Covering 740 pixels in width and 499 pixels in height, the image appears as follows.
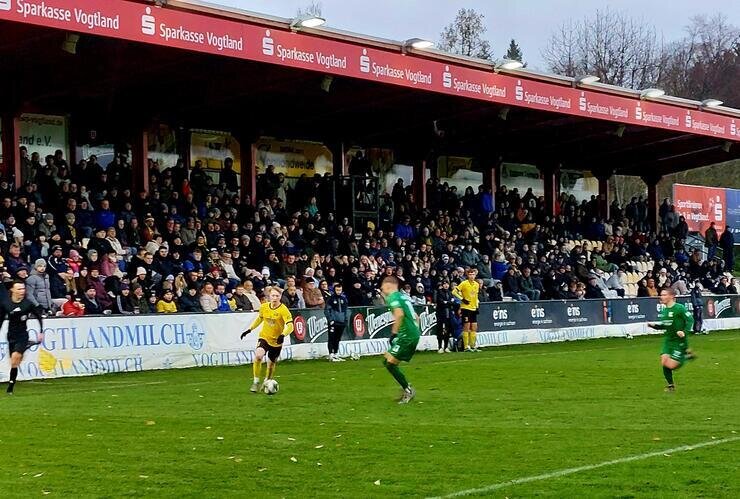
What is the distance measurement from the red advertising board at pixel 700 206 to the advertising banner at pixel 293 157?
21.1m

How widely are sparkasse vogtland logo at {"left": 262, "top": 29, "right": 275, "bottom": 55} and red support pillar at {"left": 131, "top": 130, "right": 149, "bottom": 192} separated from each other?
6502 mm

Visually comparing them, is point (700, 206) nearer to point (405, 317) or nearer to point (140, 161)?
point (140, 161)

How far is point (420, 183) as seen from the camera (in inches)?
1722

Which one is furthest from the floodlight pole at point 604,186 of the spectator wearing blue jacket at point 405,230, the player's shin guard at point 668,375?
the player's shin guard at point 668,375

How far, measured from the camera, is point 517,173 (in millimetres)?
49250

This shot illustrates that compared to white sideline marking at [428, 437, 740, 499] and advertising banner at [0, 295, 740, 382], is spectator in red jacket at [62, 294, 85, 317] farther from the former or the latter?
white sideline marking at [428, 437, 740, 499]

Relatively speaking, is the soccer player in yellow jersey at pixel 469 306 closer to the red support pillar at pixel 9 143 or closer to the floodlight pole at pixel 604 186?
the red support pillar at pixel 9 143

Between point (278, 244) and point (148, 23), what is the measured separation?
7825 millimetres

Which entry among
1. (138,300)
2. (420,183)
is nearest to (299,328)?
(138,300)

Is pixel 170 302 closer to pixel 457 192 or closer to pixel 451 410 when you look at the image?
pixel 451 410

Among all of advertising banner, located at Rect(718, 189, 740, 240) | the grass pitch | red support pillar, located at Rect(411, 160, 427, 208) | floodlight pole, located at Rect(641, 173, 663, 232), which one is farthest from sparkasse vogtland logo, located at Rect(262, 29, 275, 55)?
advertising banner, located at Rect(718, 189, 740, 240)

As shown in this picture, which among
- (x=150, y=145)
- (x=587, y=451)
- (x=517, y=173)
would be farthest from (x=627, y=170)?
(x=587, y=451)

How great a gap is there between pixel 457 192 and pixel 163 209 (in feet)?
57.7

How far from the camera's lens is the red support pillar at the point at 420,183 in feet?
143
